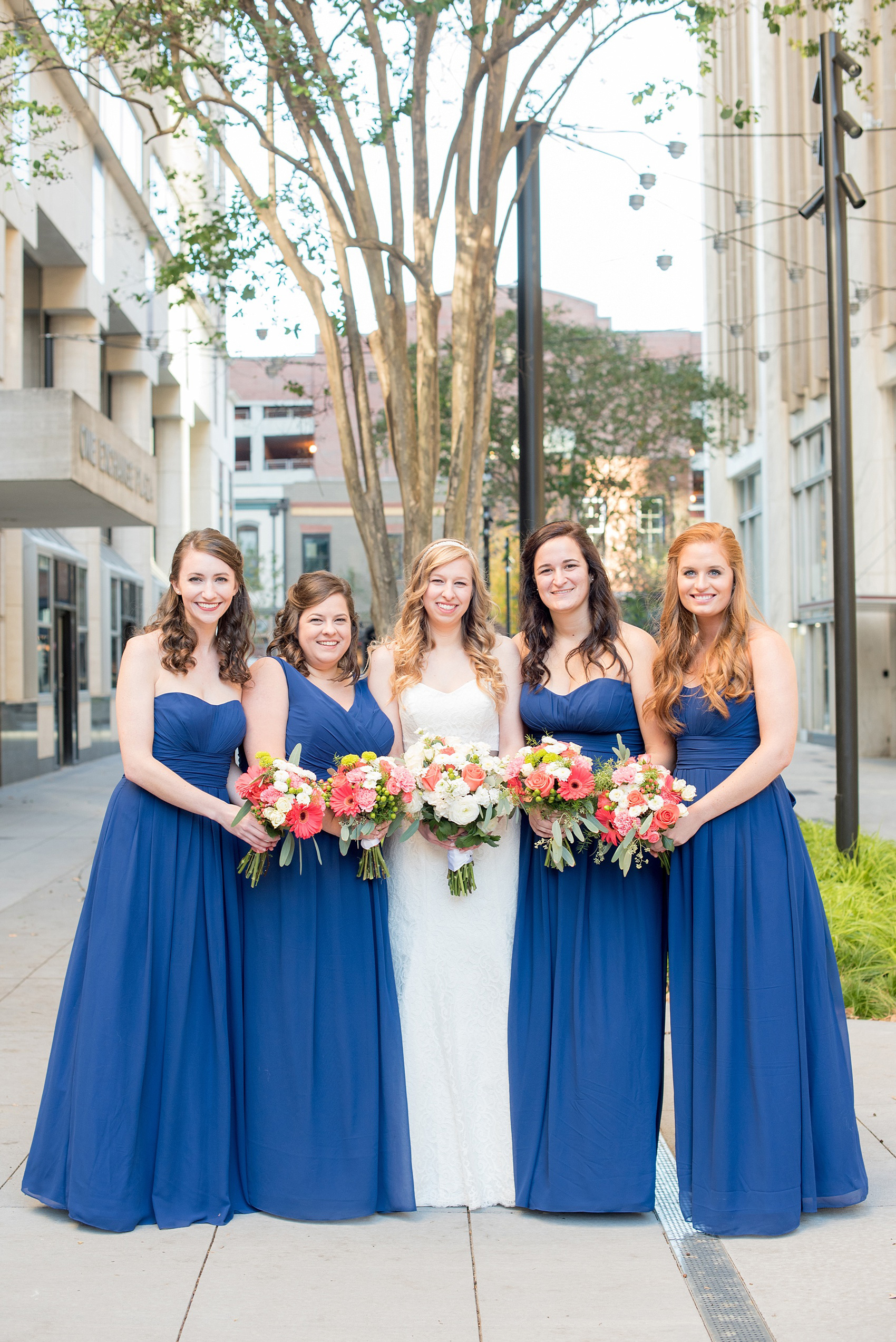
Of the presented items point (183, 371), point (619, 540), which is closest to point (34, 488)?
point (183, 371)

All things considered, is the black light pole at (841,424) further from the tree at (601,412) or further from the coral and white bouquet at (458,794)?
the tree at (601,412)

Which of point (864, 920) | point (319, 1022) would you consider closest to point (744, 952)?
point (319, 1022)

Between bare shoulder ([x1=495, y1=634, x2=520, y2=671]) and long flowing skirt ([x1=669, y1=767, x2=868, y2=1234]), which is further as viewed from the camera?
bare shoulder ([x1=495, y1=634, x2=520, y2=671])

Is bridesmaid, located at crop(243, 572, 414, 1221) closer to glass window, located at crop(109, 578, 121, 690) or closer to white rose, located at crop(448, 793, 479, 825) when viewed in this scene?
white rose, located at crop(448, 793, 479, 825)

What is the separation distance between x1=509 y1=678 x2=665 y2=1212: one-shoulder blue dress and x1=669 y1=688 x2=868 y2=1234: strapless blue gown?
10 centimetres

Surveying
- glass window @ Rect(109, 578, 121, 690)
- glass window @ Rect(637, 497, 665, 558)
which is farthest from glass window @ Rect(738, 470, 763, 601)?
glass window @ Rect(109, 578, 121, 690)

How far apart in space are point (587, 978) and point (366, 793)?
102cm

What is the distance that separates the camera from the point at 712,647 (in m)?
4.50

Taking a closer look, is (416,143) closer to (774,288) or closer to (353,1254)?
(353,1254)

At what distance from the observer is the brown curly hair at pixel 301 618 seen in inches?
185

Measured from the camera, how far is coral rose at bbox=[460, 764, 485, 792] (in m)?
4.20

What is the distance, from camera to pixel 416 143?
10125 mm

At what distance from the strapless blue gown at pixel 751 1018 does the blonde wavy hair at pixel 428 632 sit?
730 millimetres

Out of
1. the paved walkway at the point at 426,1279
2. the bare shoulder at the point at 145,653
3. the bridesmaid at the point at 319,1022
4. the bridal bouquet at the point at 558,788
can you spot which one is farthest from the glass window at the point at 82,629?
the bridal bouquet at the point at 558,788
